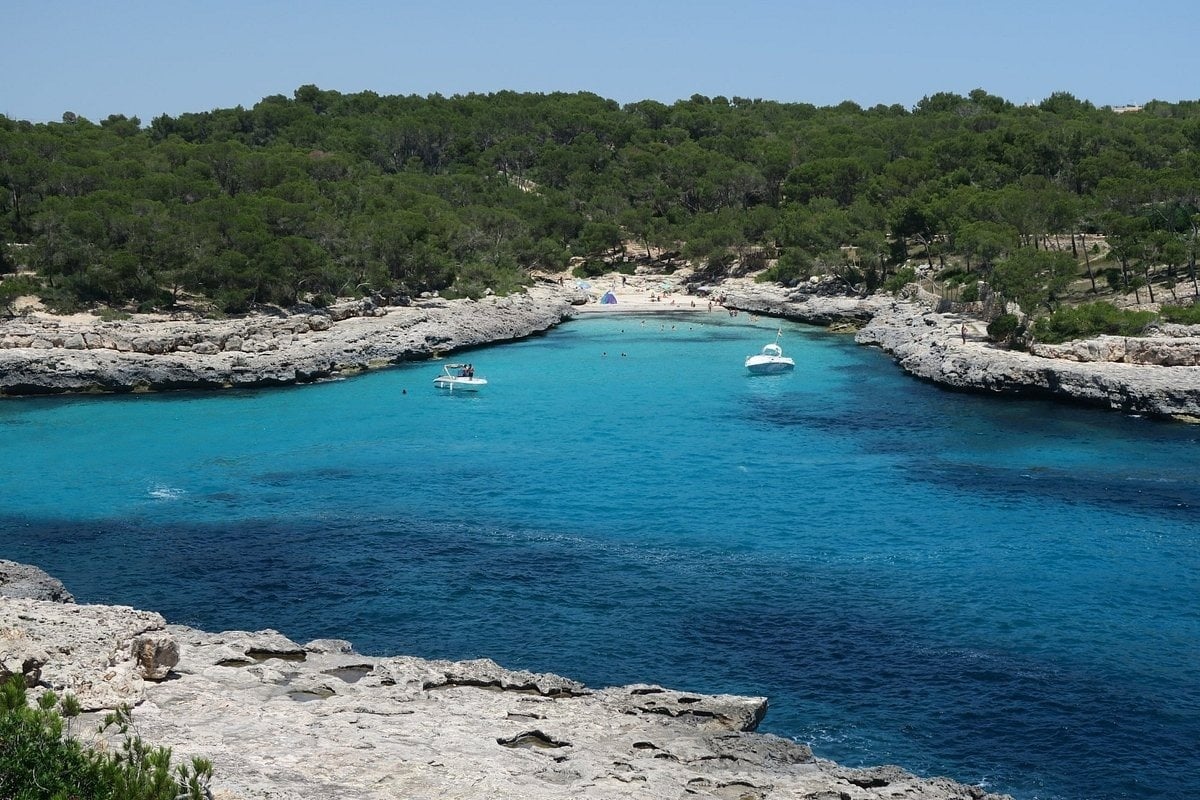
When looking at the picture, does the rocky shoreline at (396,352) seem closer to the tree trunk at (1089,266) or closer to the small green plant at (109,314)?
the small green plant at (109,314)

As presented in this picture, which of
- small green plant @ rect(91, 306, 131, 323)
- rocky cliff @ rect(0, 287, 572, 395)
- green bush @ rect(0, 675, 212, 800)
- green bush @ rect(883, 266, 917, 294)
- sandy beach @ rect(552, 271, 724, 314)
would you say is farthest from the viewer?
sandy beach @ rect(552, 271, 724, 314)

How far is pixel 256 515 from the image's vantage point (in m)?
37.9

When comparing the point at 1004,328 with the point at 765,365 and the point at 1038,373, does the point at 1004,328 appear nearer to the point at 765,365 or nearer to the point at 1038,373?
the point at 1038,373

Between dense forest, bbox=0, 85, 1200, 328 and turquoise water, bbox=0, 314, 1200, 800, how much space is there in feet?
64.6

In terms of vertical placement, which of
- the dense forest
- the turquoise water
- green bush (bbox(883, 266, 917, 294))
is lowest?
the turquoise water

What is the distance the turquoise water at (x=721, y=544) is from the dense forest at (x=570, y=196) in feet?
64.6

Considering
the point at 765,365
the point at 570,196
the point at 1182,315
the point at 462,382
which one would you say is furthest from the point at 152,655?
the point at 570,196

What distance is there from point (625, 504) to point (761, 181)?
85386mm

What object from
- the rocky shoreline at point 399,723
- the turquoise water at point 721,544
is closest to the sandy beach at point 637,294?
the turquoise water at point 721,544

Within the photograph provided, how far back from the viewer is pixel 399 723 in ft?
65.4

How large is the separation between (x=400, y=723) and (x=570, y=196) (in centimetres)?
10524

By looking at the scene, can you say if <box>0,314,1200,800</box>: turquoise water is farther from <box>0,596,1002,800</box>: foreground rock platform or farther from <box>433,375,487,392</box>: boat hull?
<box>0,596,1002,800</box>: foreground rock platform

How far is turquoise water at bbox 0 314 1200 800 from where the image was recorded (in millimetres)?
23844

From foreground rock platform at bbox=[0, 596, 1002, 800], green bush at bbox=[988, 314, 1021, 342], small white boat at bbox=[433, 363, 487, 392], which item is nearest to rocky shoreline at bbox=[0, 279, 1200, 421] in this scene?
green bush at bbox=[988, 314, 1021, 342]
